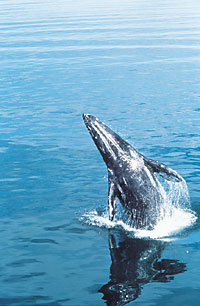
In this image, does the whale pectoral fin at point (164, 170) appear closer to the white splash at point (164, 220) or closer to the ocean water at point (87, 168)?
the white splash at point (164, 220)

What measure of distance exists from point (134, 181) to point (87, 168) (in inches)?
166

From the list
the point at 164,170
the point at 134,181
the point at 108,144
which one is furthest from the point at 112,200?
the point at 108,144

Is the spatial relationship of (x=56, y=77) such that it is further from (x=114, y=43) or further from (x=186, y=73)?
(x=114, y=43)

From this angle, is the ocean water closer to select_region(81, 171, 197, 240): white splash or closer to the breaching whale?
select_region(81, 171, 197, 240): white splash

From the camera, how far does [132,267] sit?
11625mm

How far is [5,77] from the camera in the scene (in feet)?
110

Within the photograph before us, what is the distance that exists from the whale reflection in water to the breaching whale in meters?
0.79

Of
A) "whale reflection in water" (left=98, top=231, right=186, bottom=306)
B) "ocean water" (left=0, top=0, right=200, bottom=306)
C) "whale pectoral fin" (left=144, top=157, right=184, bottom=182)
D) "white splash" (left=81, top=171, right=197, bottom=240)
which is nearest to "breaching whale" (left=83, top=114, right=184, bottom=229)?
"whale pectoral fin" (left=144, top=157, right=184, bottom=182)

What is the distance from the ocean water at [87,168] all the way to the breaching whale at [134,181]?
21.8 inches

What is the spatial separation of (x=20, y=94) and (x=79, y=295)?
1993 centimetres

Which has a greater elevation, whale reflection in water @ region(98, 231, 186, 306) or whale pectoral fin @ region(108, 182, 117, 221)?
whale pectoral fin @ region(108, 182, 117, 221)

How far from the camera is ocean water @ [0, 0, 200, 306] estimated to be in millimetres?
11016

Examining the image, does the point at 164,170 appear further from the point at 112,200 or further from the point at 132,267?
the point at 132,267

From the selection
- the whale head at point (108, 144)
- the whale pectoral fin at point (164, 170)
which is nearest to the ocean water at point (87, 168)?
the whale pectoral fin at point (164, 170)
